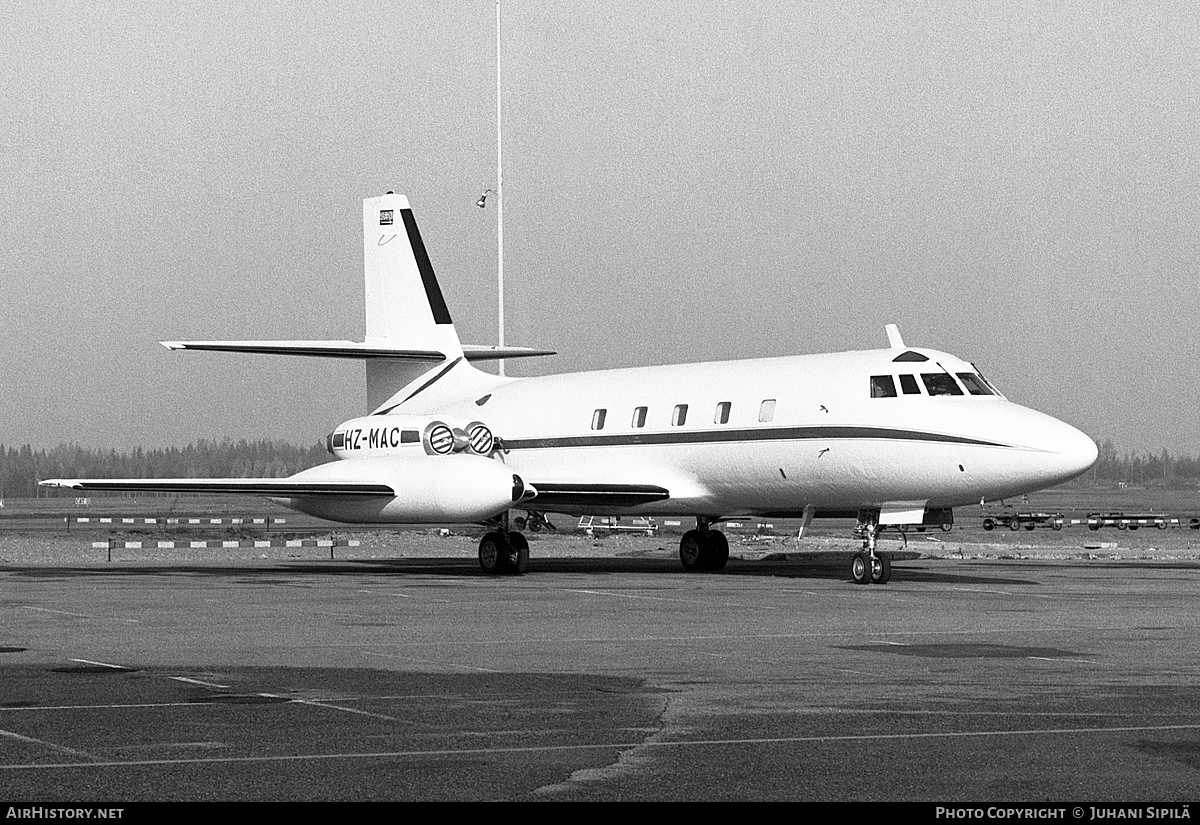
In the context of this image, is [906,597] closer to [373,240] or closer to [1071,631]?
[1071,631]

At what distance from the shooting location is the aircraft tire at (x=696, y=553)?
31.1 metres

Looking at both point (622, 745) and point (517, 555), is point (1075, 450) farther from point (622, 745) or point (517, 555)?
point (622, 745)

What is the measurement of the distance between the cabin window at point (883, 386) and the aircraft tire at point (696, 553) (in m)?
6.24

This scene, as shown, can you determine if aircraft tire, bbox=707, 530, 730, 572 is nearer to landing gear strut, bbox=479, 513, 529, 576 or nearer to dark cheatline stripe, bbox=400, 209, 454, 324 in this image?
landing gear strut, bbox=479, 513, 529, 576

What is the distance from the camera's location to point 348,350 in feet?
108

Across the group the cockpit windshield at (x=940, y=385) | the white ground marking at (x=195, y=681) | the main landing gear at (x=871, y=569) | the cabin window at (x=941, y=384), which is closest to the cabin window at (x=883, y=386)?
the cockpit windshield at (x=940, y=385)

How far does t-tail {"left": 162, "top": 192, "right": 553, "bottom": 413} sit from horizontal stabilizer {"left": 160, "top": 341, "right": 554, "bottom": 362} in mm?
30

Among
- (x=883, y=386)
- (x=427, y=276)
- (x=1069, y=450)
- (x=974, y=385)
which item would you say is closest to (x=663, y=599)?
(x=883, y=386)

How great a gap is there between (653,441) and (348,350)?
23.1ft

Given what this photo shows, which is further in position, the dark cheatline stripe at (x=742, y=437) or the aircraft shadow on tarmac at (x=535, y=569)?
the aircraft shadow on tarmac at (x=535, y=569)

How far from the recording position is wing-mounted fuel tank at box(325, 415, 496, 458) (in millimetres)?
30797

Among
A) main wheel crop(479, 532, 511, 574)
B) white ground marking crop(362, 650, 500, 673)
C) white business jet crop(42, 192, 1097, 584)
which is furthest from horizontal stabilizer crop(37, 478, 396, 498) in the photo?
white ground marking crop(362, 650, 500, 673)

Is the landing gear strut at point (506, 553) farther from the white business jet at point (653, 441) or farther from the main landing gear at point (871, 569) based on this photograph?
the main landing gear at point (871, 569)
